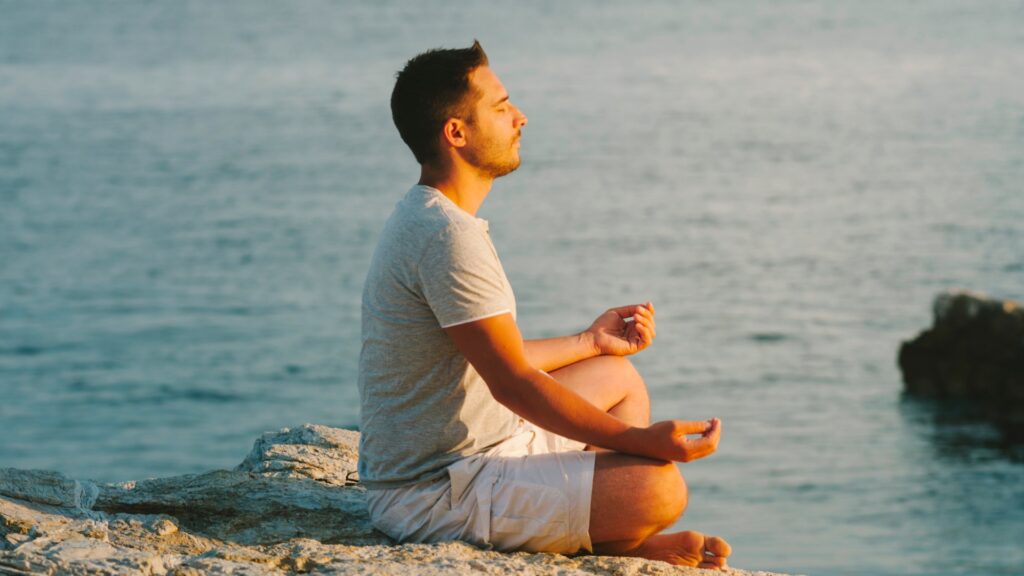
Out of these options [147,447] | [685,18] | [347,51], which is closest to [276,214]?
[147,447]

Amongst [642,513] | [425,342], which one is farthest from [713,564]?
[425,342]

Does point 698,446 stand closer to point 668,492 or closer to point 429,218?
point 668,492

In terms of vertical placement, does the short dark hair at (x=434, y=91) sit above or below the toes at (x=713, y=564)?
above

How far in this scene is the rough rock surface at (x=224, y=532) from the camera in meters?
3.64

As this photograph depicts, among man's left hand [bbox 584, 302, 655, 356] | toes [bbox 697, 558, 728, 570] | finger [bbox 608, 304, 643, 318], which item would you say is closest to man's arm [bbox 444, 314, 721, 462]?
toes [bbox 697, 558, 728, 570]

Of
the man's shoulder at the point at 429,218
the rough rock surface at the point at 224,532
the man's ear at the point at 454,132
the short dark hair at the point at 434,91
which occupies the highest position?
the short dark hair at the point at 434,91

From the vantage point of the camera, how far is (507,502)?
3990 mm

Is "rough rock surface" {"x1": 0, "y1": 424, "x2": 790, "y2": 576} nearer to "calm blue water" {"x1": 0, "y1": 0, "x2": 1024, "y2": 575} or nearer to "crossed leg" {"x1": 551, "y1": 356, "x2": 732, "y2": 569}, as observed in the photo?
"crossed leg" {"x1": 551, "y1": 356, "x2": 732, "y2": 569}

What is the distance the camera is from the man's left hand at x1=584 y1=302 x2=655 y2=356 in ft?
15.5

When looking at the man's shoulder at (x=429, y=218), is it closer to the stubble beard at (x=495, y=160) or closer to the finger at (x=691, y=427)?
the stubble beard at (x=495, y=160)

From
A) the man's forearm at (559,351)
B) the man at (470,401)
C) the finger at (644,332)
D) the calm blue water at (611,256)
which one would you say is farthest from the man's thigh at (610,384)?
the calm blue water at (611,256)

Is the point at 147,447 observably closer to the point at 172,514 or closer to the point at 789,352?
the point at 789,352

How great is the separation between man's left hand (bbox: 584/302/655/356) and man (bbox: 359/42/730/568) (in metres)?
0.66

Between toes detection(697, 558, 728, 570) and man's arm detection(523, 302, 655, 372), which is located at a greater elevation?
man's arm detection(523, 302, 655, 372)
